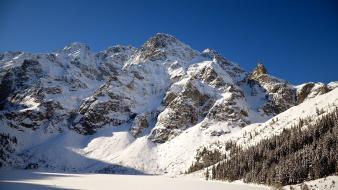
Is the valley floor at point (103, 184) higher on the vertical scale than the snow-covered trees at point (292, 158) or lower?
lower

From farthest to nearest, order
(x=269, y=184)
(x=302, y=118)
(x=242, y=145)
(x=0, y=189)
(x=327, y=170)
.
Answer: (x=242, y=145) → (x=302, y=118) → (x=269, y=184) → (x=327, y=170) → (x=0, y=189)

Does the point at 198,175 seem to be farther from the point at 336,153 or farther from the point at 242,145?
the point at 336,153

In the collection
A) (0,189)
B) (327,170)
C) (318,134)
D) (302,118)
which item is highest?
(302,118)

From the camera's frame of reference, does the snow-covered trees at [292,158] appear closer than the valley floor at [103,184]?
No

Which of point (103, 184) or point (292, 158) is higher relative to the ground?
point (292, 158)

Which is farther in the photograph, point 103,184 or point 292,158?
point 292,158

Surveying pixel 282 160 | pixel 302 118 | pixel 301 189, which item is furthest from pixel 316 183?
pixel 302 118

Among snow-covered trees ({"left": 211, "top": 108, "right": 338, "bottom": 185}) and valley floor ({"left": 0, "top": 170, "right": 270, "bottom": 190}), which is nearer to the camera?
valley floor ({"left": 0, "top": 170, "right": 270, "bottom": 190})

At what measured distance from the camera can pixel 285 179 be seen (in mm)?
120000

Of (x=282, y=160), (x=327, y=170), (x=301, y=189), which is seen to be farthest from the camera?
Answer: (x=282, y=160)

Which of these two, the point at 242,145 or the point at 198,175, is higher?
the point at 242,145

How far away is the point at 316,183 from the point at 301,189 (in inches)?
300

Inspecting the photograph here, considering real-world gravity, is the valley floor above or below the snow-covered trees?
below

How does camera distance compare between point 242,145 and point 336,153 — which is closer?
point 336,153
